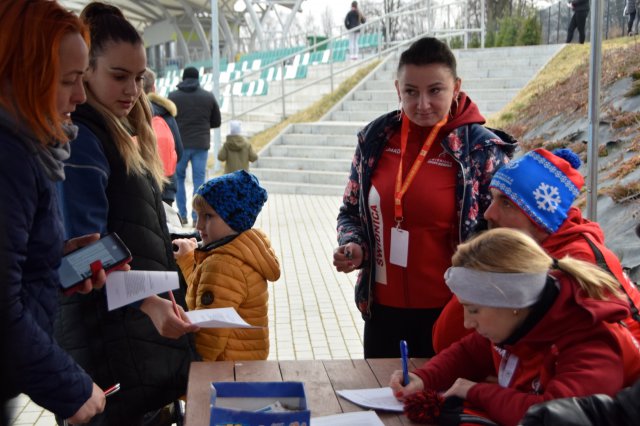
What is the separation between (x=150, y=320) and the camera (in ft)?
8.86

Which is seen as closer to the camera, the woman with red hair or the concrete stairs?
the woman with red hair

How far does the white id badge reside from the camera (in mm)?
2996

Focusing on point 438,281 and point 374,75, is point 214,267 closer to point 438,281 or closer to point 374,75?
point 438,281

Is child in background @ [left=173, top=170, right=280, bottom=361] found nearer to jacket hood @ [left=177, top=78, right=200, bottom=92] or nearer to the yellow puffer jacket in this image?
the yellow puffer jacket

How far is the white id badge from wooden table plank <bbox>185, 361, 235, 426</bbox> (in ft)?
2.45

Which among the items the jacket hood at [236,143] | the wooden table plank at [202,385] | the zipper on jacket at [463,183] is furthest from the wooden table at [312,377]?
the jacket hood at [236,143]

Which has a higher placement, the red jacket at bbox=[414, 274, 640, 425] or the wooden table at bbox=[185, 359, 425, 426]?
the red jacket at bbox=[414, 274, 640, 425]

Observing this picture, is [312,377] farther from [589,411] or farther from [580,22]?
[580,22]

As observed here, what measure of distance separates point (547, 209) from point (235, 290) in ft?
4.04

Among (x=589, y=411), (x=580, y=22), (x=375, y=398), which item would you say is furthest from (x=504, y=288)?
(x=580, y=22)

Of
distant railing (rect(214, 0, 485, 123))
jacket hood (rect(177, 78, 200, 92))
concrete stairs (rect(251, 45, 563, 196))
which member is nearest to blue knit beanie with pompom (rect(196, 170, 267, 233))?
jacket hood (rect(177, 78, 200, 92))

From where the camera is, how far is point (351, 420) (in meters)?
2.21

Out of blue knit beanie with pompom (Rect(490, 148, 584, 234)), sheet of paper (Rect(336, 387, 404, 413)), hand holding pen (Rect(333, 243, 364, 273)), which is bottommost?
sheet of paper (Rect(336, 387, 404, 413))

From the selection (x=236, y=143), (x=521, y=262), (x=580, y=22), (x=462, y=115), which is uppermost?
(x=580, y=22)
